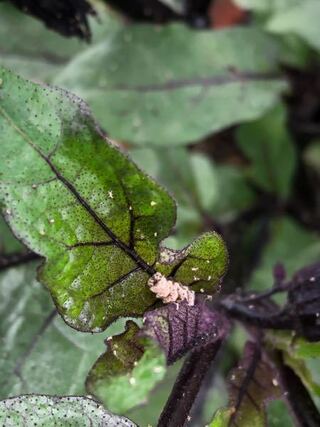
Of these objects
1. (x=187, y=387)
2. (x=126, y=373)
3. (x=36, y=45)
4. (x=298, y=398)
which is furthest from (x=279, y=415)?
(x=36, y=45)

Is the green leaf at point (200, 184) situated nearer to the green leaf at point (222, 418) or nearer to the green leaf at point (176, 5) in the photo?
the green leaf at point (176, 5)

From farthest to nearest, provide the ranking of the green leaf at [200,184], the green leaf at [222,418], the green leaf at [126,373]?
the green leaf at [200,184] → the green leaf at [222,418] → the green leaf at [126,373]

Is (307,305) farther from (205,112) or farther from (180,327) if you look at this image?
(205,112)

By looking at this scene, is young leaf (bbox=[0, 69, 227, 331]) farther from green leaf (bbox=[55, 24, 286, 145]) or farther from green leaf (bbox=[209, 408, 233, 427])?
green leaf (bbox=[55, 24, 286, 145])

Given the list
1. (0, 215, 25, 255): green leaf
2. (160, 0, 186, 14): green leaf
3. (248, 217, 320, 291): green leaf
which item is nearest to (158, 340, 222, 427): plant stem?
(0, 215, 25, 255): green leaf

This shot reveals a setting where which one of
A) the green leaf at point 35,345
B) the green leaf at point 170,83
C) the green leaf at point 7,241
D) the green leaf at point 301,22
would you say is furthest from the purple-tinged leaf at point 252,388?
the green leaf at point 301,22

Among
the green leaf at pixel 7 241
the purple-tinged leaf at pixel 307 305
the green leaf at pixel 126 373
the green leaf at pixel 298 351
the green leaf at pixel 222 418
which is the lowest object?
the green leaf at pixel 126 373
